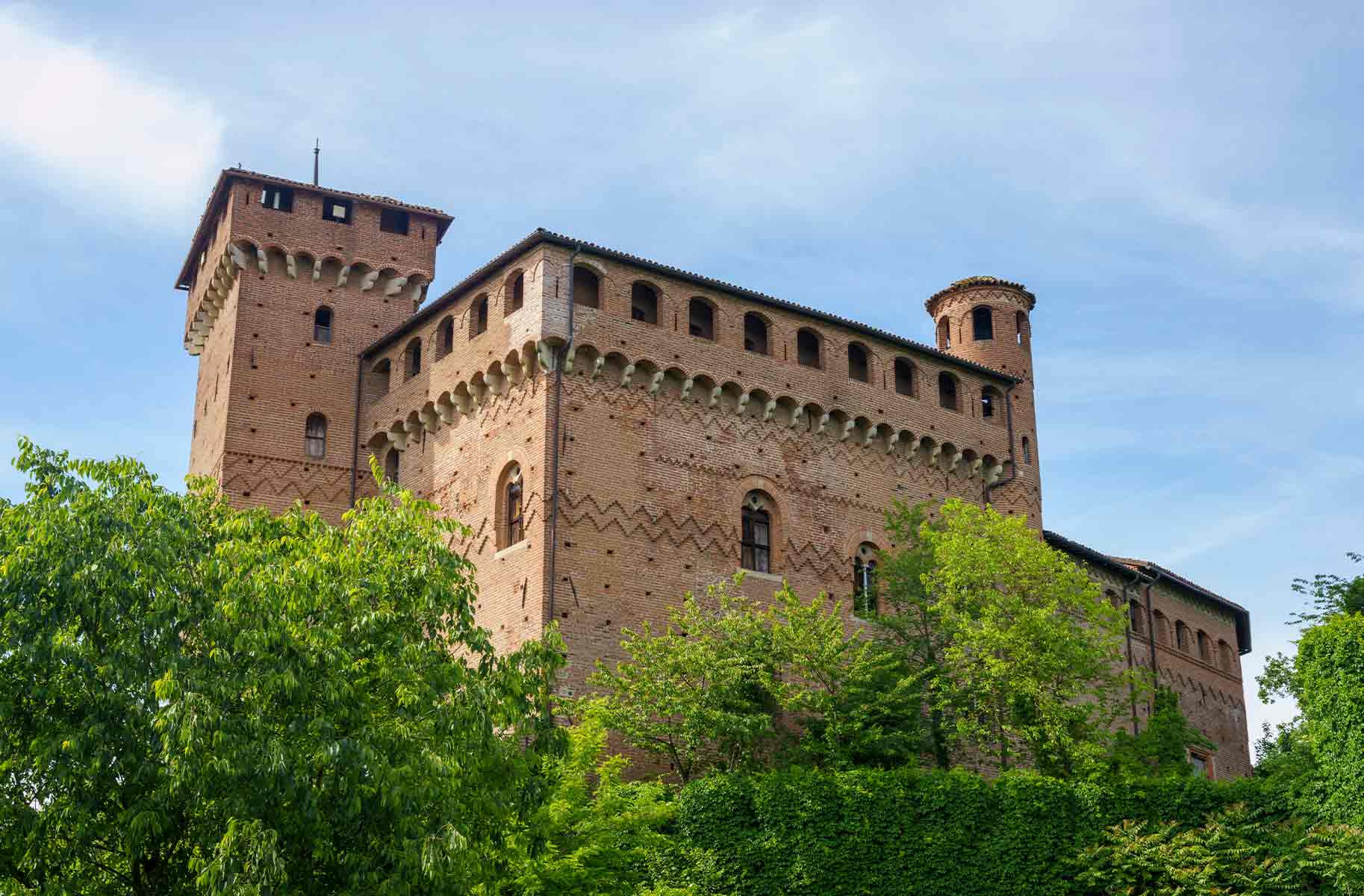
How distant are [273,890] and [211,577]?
12.1 ft

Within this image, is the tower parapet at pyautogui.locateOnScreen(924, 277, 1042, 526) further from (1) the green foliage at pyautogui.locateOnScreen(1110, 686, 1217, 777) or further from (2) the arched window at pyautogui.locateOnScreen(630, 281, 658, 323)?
(2) the arched window at pyautogui.locateOnScreen(630, 281, 658, 323)

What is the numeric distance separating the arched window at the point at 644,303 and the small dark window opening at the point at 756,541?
4.34 m

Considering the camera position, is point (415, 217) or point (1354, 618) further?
point (415, 217)

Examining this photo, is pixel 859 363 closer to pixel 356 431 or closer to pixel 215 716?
pixel 356 431

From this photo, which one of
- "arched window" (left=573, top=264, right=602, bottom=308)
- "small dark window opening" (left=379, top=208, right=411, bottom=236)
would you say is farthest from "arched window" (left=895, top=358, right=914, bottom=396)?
"small dark window opening" (left=379, top=208, right=411, bottom=236)

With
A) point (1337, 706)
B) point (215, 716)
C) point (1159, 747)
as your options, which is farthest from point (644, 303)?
point (215, 716)

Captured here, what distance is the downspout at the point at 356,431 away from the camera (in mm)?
36406

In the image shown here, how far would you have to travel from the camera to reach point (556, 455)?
31047 mm

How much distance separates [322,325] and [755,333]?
10.1m

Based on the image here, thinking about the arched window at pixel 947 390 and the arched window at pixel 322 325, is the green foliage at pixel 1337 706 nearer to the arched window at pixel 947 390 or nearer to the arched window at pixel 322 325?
the arched window at pixel 947 390

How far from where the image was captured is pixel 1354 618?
28938 millimetres

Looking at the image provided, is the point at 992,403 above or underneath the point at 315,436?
above

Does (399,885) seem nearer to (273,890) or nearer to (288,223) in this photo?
(273,890)

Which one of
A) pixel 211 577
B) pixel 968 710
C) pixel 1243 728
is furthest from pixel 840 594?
pixel 1243 728
